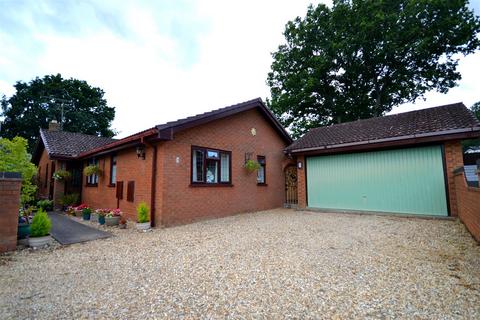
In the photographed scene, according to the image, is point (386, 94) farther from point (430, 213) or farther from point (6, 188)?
point (6, 188)

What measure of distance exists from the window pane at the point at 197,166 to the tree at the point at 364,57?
14433 millimetres

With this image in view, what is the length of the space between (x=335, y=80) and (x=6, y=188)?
22418 mm

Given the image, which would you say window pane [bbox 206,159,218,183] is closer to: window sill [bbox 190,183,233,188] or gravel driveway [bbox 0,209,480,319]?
window sill [bbox 190,183,233,188]

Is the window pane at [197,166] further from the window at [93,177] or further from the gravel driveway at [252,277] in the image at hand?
the window at [93,177]

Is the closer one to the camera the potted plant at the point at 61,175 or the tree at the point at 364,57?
the potted plant at the point at 61,175

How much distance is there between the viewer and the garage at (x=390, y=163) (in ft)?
24.1

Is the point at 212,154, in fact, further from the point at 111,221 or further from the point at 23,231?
the point at 23,231

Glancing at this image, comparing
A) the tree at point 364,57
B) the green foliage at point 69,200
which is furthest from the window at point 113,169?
the tree at point 364,57

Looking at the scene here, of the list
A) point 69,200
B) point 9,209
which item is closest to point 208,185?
point 9,209

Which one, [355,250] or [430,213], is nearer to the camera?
[355,250]

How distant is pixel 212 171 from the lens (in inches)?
336

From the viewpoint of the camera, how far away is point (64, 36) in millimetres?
9234

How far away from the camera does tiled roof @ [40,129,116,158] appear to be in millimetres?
11557

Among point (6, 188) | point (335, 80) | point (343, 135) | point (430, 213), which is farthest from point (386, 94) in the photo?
point (6, 188)
